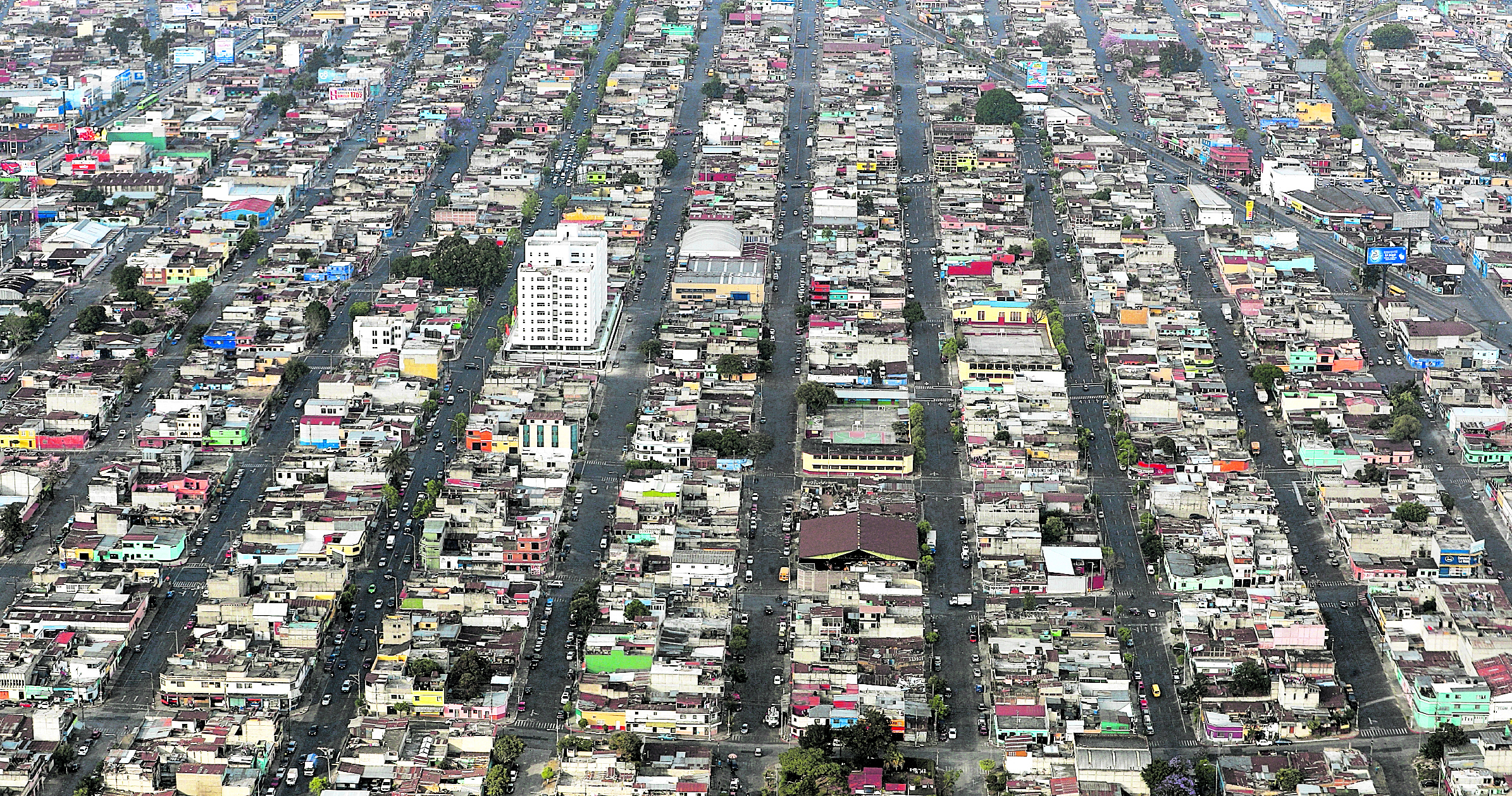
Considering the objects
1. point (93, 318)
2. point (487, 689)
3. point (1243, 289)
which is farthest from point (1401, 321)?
point (93, 318)

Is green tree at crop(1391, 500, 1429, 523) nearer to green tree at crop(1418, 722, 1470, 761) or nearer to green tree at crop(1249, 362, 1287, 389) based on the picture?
green tree at crop(1249, 362, 1287, 389)

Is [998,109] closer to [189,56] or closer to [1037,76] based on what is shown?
[1037,76]

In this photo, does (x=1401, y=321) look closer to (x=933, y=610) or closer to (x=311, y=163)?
(x=933, y=610)

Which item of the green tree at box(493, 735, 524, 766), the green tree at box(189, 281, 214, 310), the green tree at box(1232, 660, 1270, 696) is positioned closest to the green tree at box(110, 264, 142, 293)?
the green tree at box(189, 281, 214, 310)

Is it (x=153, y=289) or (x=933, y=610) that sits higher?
(x=933, y=610)

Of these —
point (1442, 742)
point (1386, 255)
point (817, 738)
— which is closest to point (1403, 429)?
point (1386, 255)

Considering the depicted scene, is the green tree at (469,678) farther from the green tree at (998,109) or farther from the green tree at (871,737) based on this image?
the green tree at (998,109)
